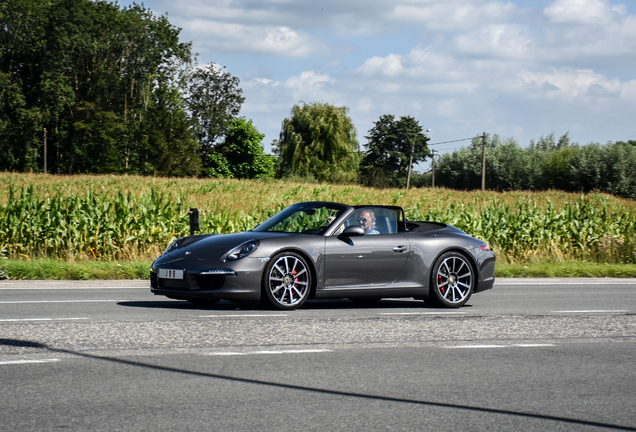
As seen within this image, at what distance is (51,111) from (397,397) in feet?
232

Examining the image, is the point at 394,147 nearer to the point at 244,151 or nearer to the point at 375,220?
the point at 244,151

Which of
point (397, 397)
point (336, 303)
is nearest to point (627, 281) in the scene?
point (336, 303)

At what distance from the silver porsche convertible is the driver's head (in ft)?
0.04

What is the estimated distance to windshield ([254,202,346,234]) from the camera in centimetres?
1014

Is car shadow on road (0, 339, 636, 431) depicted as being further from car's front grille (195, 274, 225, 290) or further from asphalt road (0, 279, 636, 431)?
car's front grille (195, 274, 225, 290)

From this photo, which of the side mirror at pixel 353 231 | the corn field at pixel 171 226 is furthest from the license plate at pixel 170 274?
the corn field at pixel 171 226

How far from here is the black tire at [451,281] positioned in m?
10.1

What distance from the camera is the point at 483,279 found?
34.5 feet

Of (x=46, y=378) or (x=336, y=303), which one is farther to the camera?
(x=336, y=303)

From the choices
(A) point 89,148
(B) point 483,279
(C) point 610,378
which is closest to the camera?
(C) point 610,378

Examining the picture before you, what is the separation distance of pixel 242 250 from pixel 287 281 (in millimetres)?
667

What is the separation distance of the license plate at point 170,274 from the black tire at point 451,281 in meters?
3.33

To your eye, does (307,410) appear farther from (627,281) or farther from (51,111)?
(51,111)

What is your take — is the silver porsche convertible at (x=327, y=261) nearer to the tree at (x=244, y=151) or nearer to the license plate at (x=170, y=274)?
the license plate at (x=170, y=274)
